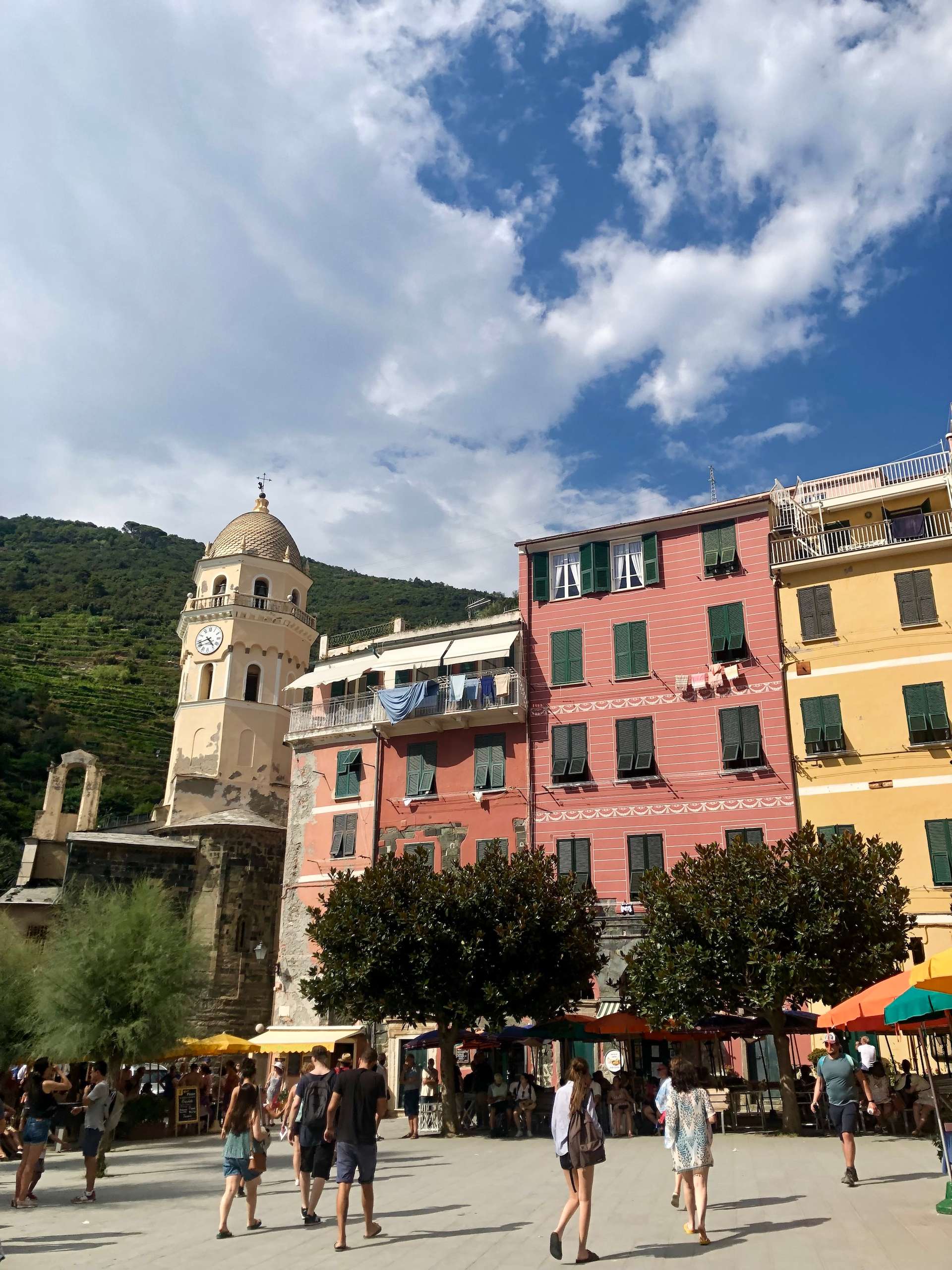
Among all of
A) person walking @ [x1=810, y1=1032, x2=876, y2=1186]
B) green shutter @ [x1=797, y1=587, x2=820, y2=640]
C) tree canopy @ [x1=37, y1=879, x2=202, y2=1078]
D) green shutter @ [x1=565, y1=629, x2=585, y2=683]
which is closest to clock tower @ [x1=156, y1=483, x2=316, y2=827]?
green shutter @ [x1=565, y1=629, x2=585, y2=683]

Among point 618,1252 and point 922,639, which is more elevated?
point 922,639

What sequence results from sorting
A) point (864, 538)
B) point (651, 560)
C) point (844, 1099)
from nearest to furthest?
point (844, 1099) → point (864, 538) → point (651, 560)

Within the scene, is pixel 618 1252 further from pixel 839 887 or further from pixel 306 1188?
pixel 839 887

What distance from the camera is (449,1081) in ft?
70.2

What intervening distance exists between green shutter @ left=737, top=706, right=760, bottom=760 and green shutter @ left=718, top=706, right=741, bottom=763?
98 mm

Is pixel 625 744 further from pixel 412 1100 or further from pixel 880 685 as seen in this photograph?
pixel 412 1100

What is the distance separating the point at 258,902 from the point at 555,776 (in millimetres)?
13019

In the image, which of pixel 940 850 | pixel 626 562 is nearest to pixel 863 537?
pixel 626 562

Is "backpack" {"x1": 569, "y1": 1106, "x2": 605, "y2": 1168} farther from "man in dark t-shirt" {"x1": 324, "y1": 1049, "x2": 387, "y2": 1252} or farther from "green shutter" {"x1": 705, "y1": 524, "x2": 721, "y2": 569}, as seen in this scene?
"green shutter" {"x1": 705, "y1": 524, "x2": 721, "y2": 569}

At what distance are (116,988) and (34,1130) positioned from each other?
7756 millimetres

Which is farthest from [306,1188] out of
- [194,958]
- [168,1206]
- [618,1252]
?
[194,958]

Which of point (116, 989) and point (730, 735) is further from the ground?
point (730, 735)

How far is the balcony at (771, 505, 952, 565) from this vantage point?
26312 mm

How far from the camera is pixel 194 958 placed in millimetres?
21609
